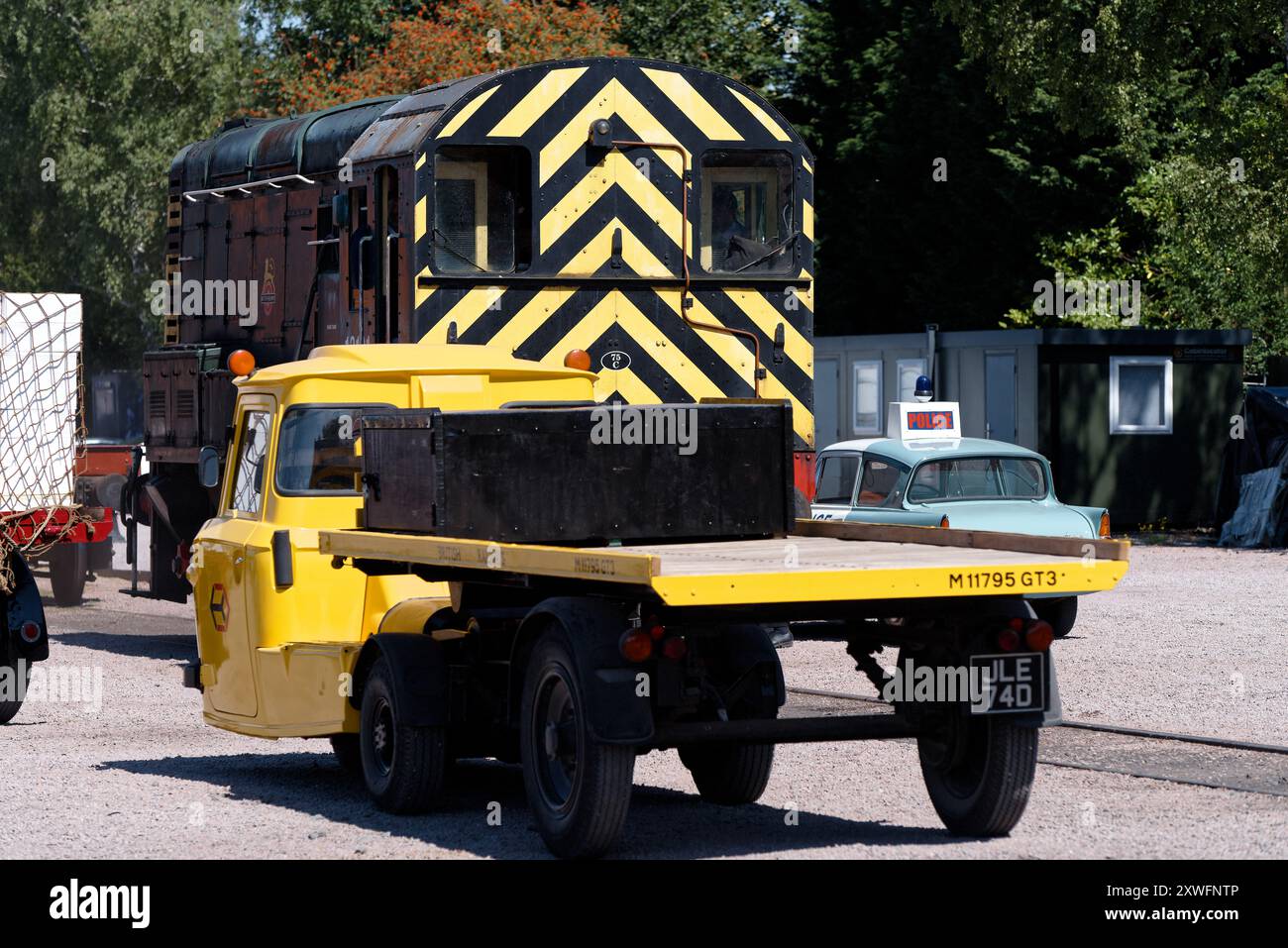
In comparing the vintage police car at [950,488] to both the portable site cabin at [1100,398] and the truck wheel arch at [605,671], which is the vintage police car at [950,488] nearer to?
the truck wheel arch at [605,671]

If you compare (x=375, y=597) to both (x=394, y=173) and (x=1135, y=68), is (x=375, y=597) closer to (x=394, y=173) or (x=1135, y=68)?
(x=394, y=173)

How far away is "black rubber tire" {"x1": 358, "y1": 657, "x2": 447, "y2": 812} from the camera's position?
941cm

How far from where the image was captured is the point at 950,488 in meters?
17.1

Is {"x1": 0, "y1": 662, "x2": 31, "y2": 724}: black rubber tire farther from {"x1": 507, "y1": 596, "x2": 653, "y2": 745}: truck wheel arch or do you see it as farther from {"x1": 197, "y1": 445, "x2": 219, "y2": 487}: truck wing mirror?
{"x1": 507, "y1": 596, "x2": 653, "y2": 745}: truck wheel arch

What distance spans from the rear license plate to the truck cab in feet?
9.58

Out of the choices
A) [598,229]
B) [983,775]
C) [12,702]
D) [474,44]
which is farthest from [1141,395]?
[983,775]

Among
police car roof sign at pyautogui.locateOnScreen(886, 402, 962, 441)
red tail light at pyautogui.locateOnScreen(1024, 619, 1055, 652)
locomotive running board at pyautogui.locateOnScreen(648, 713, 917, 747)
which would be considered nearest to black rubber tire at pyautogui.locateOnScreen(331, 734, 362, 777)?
locomotive running board at pyautogui.locateOnScreen(648, 713, 917, 747)

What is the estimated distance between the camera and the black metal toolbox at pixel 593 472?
895 cm

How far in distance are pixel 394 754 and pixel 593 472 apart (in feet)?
5.50

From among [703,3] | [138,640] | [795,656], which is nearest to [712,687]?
[795,656]

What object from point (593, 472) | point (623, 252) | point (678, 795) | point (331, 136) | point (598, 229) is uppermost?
point (331, 136)

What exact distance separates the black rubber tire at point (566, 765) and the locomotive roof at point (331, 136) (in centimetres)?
619

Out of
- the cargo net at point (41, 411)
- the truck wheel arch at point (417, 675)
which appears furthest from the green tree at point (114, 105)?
the truck wheel arch at point (417, 675)

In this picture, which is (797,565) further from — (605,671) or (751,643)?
(751,643)
